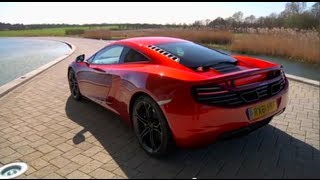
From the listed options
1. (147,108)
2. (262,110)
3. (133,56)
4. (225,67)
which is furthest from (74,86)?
(262,110)

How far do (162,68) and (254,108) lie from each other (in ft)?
3.58

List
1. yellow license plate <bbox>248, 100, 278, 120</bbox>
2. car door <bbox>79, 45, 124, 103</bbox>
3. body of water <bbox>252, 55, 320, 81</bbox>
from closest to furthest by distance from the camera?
yellow license plate <bbox>248, 100, 278, 120</bbox>, car door <bbox>79, 45, 124, 103</bbox>, body of water <bbox>252, 55, 320, 81</bbox>

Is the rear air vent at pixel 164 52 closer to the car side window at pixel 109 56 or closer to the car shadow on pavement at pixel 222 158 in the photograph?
the car side window at pixel 109 56

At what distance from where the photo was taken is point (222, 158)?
132 inches

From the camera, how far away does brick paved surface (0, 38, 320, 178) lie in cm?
312

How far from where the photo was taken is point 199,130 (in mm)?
2846

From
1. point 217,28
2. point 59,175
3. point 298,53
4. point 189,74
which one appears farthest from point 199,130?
point 217,28

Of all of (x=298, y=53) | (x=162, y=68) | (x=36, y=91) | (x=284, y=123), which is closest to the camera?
(x=162, y=68)

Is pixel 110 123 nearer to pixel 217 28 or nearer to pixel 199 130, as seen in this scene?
pixel 199 130

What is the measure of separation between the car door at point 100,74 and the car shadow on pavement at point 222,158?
66 cm

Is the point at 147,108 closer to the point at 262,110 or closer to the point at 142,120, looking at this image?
the point at 142,120

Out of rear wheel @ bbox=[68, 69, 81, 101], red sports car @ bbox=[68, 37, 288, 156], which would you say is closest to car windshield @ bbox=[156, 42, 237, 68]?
red sports car @ bbox=[68, 37, 288, 156]

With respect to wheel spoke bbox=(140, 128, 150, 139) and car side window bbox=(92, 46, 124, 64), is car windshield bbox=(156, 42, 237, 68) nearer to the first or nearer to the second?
car side window bbox=(92, 46, 124, 64)

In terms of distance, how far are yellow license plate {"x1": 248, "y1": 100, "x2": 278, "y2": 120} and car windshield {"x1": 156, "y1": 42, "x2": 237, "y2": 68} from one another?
75 centimetres
